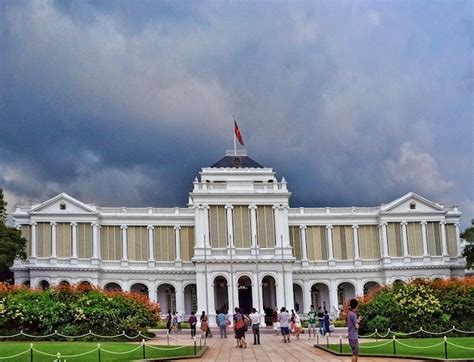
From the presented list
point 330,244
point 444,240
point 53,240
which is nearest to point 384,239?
point 330,244

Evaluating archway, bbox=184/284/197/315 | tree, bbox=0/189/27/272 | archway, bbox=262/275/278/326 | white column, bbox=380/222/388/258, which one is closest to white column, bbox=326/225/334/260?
white column, bbox=380/222/388/258

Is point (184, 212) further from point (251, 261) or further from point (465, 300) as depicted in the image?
point (465, 300)

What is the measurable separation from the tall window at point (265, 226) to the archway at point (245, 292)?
3972 millimetres

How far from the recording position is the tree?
6197 centimetres

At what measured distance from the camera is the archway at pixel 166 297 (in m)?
71.9

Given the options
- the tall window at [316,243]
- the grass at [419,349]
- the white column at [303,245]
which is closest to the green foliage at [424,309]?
the grass at [419,349]

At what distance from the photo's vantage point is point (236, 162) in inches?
3002

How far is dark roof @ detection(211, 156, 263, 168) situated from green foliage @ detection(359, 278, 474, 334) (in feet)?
123

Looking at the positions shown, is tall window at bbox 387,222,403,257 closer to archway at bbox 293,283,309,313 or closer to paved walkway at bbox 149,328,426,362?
archway at bbox 293,283,309,313

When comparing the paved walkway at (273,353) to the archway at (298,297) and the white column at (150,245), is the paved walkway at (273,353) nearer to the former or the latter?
the white column at (150,245)

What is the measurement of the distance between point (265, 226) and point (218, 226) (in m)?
4.50

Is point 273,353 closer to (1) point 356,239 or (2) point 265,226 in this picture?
(2) point 265,226

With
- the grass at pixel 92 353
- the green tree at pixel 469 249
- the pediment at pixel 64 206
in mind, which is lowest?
the grass at pixel 92 353

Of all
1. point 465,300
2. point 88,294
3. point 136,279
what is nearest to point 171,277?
point 136,279
